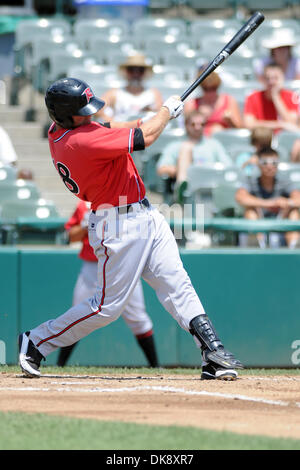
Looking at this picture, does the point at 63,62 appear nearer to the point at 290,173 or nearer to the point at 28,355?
the point at 290,173

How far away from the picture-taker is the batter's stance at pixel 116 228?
15.6 ft

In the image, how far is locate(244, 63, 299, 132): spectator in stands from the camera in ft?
29.4

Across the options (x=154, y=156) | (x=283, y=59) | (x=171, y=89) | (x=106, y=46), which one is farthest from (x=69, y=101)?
(x=106, y=46)

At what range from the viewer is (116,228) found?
15.8 ft

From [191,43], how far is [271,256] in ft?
19.4

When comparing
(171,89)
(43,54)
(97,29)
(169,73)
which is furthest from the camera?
(97,29)

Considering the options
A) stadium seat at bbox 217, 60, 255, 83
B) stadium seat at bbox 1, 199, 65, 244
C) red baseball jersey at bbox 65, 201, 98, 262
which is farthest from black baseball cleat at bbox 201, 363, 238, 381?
stadium seat at bbox 217, 60, 255, 83

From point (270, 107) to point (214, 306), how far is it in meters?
2.94

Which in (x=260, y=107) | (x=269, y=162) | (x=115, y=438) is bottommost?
(x=115, y=438)

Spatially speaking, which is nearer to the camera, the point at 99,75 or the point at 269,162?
the point at 269,162

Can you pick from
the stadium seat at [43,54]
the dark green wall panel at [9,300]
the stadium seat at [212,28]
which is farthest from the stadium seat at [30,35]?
the dark green wall panel at [9,300]

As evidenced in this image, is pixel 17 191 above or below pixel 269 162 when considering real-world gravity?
below

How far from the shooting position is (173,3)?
45.3 feet
